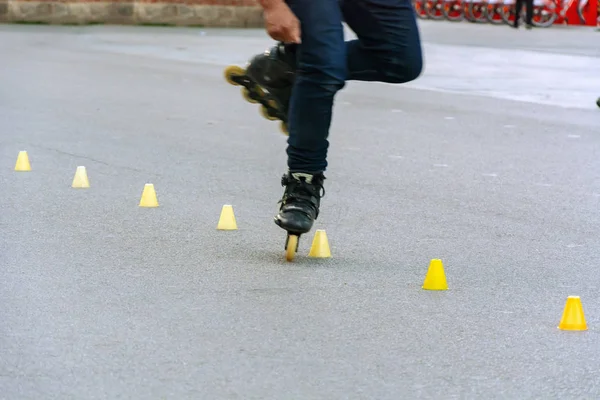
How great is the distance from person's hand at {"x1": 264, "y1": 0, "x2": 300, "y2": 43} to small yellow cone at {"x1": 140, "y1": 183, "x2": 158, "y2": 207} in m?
1.88

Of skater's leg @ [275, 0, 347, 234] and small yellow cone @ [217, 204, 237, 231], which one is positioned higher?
skater's leg @ [275, 0, 347, 234]

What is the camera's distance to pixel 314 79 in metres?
5.17

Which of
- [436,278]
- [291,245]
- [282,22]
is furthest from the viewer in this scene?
[291,245]

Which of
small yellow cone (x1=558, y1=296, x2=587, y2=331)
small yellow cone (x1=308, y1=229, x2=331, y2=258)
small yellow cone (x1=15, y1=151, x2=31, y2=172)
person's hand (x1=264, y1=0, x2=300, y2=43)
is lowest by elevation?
small yellow cone (x1=15, y1=151, x2=31, y2=172)

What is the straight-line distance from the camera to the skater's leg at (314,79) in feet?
16.7

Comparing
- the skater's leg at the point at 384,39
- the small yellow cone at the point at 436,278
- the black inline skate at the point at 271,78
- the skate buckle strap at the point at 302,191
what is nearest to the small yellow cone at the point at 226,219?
the black inline skate at the point at 271,78

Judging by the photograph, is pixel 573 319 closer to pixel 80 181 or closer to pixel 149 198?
pixel 149 198

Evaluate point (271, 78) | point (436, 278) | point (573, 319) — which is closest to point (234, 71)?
point (271, 78)

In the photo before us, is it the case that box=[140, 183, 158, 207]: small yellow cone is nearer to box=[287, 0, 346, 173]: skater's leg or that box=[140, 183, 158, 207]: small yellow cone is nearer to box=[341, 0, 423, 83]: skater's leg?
box=[287, 0, 346, 173]: skater's leg

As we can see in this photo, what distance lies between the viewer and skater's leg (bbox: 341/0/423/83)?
528cm

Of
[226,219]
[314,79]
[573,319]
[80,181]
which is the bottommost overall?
[80,181]

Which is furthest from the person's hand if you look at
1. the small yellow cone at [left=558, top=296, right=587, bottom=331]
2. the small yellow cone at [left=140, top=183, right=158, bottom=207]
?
the small yellow cone at [left=140, top=183, right=158, bottom=207]

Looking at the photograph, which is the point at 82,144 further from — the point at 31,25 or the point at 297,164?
the point at 31,25

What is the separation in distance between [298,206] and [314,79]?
1.56ft
